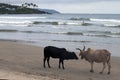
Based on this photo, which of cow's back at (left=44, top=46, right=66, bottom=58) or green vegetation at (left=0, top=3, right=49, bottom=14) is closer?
cow's back at (left=44, top=46, right=66, bottom=58)

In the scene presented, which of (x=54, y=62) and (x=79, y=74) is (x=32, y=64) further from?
(x=79, y=74)

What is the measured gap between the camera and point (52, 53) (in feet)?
44.2

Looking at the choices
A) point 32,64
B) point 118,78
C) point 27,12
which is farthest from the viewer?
point 27,12

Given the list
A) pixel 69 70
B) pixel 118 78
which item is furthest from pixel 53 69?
pixel 118 78

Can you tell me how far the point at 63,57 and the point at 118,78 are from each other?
2.45m

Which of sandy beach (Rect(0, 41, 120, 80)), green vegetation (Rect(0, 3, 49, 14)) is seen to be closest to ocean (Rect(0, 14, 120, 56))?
sandy beach (Rect(0, 41, 120, 80))

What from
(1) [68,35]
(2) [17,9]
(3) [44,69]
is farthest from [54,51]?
(2) [17,9]

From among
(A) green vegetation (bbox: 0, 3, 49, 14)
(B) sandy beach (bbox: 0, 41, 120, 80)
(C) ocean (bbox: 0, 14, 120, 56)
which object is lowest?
(A) green vegetation (bbox: 0, 3, 49, 14)

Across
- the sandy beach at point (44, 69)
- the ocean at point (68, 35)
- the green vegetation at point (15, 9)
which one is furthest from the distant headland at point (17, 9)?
the sandy beach at point (44, 69)

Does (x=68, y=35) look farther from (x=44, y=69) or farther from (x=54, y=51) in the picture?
(x=44, y=69)

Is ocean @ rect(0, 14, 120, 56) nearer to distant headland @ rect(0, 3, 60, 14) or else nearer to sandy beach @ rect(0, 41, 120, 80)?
sandy beach @ rect(0, 41, 120, 80)

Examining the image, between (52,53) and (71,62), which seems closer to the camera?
(52,53)

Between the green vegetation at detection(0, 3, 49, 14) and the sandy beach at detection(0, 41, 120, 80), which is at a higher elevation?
the sandy beach at detection(0, 41, 120, 80)

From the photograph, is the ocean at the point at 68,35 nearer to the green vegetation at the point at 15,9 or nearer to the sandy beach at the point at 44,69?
the sandy beach at the point at 44,69
